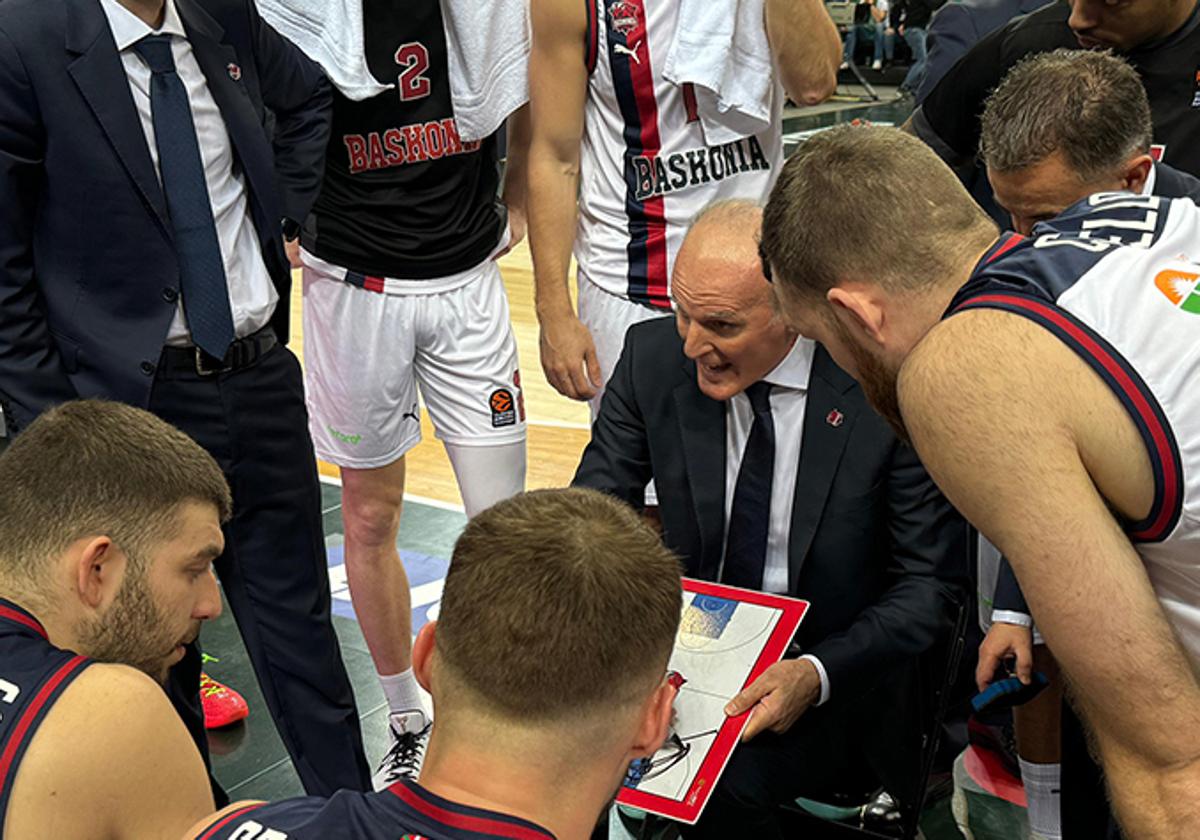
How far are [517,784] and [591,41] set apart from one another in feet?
7.35

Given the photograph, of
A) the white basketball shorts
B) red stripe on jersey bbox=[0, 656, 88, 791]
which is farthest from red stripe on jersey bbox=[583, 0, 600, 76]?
red stripe on jersey bbox=[0, 656, 88, 791]

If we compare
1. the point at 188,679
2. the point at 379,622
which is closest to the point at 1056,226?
the point at 188,679

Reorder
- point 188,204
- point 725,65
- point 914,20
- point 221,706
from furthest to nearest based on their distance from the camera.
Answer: point 914,20, point 221,706, point 725,65, point 188,204

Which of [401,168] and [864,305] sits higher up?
[864,305]

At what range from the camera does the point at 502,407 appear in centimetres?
356

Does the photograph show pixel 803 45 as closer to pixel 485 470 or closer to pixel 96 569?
pixel 485 470

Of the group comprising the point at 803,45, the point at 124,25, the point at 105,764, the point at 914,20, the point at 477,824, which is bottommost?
the point at 914,20

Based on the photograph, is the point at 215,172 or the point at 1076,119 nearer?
the point at 1076,119

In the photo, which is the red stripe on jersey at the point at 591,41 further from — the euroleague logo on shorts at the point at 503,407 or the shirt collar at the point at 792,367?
the shirt collar at the point at 792,367

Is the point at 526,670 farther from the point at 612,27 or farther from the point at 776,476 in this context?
the point at 612,27

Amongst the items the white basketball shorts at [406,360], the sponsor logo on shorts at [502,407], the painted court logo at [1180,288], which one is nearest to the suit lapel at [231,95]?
the white basketball shorts at [406,360]

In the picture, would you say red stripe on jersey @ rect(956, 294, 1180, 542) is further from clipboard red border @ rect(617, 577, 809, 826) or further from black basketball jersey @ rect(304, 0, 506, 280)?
black basketball jersey @ rect(304, 0, 506, 280)

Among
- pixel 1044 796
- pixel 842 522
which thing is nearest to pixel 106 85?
pixel 842 522

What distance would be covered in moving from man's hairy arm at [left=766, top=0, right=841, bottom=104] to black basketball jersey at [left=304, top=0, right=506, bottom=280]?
0.82 metres
